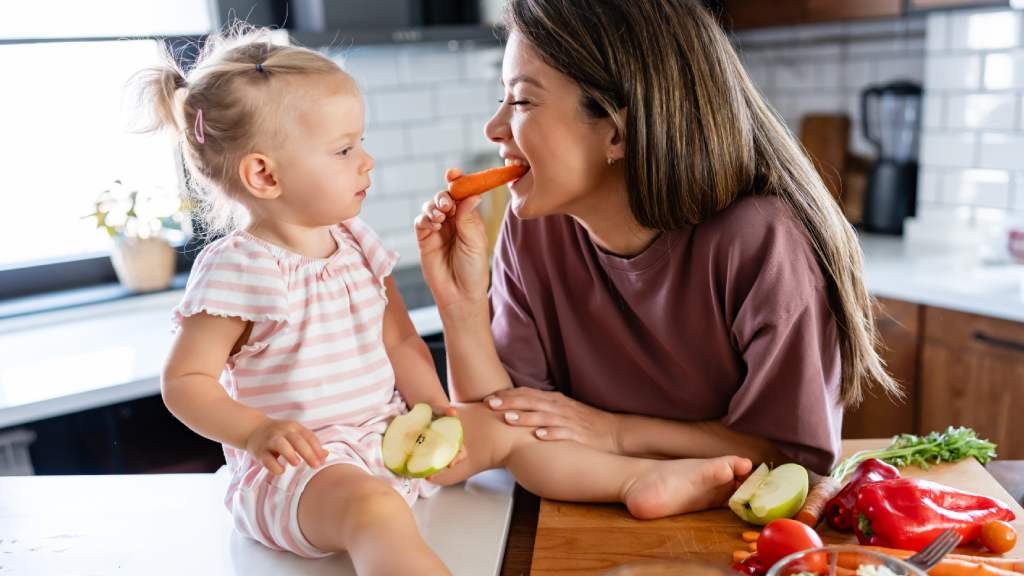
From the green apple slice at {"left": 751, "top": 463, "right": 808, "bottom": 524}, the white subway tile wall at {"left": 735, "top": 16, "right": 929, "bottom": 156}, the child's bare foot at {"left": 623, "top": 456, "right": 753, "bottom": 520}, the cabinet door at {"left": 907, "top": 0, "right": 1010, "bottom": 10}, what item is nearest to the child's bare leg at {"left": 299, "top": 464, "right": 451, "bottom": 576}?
the child's bare foot at {"left": 623, "top": 456, "right": 753, "bottom": 520}

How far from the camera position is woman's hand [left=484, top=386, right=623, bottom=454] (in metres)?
1.40

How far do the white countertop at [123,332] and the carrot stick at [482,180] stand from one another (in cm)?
91

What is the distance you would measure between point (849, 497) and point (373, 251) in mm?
737

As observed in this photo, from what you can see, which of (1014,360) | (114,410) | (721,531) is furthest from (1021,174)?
(114,410)

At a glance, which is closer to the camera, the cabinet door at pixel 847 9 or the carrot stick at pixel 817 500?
the carrot stick at pixel 817 500

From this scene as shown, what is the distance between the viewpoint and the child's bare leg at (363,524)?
1.00 metres

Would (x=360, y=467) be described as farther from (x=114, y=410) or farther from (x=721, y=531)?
(x=114, y=410)

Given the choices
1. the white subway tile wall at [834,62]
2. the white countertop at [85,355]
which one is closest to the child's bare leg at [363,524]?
the white countertop at [85,355]

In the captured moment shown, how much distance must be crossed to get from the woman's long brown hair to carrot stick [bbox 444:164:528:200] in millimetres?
165

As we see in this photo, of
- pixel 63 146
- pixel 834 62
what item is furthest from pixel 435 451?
pixel 834 62

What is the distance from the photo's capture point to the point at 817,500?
117 cm

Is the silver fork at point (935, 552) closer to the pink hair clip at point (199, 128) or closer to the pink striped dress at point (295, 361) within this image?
the pink striped dress at point (295, 361)

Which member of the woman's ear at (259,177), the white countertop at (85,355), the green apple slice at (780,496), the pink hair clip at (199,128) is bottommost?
the white countertop at (85,355)

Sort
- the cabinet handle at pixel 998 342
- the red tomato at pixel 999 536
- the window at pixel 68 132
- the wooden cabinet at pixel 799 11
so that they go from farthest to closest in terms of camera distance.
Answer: the wooden cabinet at pixel 799 11 → the window at pixel 68 132 → the cabinet handle at pixel 998 342 → the red tomato at pixel 999 536
